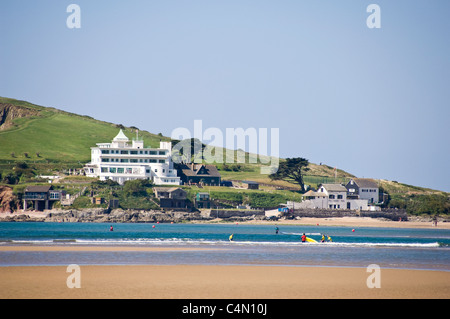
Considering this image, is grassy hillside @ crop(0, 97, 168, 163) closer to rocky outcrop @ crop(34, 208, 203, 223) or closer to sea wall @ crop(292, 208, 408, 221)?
rocky outcrop @ crop(34, 208, 203, 223)

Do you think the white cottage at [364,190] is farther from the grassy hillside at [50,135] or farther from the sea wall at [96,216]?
the grassy hillside at [50,135]

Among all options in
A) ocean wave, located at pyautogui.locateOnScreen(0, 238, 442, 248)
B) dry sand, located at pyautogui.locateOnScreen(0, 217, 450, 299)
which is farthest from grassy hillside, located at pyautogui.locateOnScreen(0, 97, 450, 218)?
dry sand, located at pyautogui.locateOnScreen(0, 217, 450, 299)

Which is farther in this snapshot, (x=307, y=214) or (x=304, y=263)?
(x=307, y=214)

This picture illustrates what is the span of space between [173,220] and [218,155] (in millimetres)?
80616

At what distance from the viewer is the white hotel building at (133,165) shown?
123363mm

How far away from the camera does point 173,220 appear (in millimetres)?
108875

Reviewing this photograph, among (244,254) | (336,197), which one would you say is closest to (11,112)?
(336,197)

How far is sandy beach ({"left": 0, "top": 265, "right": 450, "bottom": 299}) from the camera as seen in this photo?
26.9m

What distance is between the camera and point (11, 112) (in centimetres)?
19025

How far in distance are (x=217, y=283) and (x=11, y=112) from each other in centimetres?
17448

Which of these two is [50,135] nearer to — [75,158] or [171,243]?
[75,158]

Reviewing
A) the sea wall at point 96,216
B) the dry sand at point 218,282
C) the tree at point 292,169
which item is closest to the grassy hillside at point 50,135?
the sea wall at point 96,216
